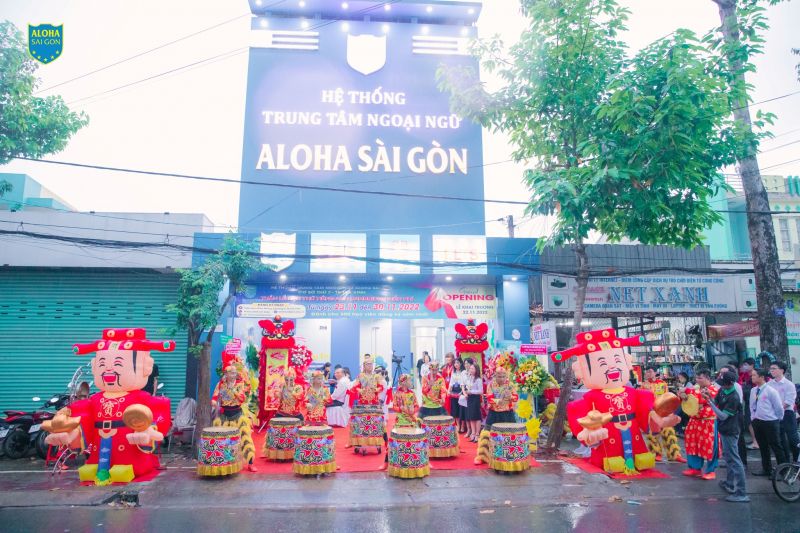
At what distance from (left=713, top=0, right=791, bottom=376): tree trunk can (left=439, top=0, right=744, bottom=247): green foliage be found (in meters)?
0.64

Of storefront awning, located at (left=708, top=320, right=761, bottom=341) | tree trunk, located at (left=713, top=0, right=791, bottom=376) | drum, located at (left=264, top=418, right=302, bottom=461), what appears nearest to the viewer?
drum, located at (left=264, top=418, right=302, bottom=461)

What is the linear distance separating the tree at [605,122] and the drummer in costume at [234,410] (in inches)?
223

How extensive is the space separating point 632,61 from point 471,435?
26.7 feet

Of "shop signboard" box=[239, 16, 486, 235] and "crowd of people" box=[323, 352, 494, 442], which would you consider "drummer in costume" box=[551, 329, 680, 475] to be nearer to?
"crowd of people" box=[323, 352, 494, 442]

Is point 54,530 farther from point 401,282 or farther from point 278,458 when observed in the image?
point 401,282

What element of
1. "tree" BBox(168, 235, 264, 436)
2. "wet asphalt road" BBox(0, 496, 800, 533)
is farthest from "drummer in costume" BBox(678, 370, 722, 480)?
"tree" BBox(168, 235, 264, 436)

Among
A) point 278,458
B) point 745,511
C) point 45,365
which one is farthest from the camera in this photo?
point 45,365

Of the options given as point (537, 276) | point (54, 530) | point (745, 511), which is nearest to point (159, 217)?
point (54, 530)

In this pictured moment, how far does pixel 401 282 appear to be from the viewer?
51.4ft

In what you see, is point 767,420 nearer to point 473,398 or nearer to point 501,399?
point 501,399

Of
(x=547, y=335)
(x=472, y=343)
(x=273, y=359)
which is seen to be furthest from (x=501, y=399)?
(x=273, y=359)

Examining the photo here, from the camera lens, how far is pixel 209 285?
1024 cm

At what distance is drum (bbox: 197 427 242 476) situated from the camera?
802 cm

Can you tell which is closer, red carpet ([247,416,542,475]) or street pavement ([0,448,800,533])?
street pavement ([0,448,800,533])
